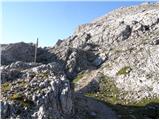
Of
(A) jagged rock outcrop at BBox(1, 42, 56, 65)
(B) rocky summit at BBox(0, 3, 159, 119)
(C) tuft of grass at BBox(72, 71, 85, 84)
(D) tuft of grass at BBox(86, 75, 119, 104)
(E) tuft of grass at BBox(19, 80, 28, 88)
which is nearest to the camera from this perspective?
(B) rocky summit at BBox(0, 3, 159, 119)

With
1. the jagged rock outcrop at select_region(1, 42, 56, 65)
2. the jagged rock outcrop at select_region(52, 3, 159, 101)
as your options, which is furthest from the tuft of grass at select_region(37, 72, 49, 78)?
the jagged rock outcrop at select_region(1, 42, 56, 65)

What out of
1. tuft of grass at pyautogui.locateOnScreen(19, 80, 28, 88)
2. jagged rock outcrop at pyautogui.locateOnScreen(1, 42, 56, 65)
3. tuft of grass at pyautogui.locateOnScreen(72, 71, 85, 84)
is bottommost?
tuft of grass at pyautogui.locateOnScreen(19, 80, 28, 88)

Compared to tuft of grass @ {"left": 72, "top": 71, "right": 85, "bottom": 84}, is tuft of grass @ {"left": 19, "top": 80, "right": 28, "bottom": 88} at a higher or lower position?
lower

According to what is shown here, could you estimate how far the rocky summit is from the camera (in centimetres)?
4788

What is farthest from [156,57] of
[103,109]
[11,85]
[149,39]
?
[11,85]

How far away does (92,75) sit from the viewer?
85062 millimetres

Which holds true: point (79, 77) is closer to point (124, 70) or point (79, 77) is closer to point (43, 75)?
point (124, 70)

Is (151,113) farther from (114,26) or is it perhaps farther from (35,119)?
(114,26)

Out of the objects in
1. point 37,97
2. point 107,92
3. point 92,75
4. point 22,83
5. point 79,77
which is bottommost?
point 37,97

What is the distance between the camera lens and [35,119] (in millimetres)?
43625

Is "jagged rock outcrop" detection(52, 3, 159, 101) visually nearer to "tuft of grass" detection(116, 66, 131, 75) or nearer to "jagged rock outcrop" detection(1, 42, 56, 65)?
"tuft of grass" detection(116, 66, 131, 75)

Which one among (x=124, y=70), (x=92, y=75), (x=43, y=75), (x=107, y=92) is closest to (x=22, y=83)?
(x=43, y=75)

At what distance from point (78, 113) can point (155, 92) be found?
19.6 m

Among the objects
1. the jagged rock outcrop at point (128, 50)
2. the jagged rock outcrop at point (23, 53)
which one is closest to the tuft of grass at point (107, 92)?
the jagged rock outcrop at point (128, 50)
